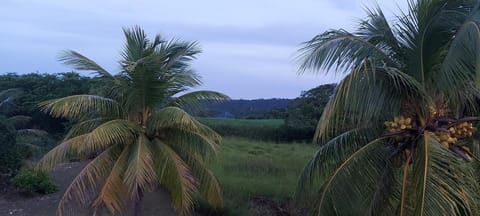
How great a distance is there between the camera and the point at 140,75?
14695 millimetres

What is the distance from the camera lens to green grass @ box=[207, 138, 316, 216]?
22.0 meters

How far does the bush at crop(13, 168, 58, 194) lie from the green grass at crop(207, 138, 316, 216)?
622cm

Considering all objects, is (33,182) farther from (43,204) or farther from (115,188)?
(115,188)

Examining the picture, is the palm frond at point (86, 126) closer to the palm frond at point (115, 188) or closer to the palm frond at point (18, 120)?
the palm frond at point (115, 188)

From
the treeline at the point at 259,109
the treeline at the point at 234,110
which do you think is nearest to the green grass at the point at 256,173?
the treeline at the point at 259,109

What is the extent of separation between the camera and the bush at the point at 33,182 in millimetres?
22656

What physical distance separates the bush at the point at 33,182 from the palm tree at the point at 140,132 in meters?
8.00

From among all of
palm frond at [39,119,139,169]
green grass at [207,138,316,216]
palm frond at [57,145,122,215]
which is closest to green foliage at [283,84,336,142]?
green grass at [207,138,316,216]

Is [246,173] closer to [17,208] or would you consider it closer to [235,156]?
[235,156]

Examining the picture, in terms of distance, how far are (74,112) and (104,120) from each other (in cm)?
92

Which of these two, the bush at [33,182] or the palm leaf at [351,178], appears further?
the bush at [33,182]

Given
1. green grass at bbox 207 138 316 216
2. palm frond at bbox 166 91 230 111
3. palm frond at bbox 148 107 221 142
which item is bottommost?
green grass at bbox 207 138 316 216

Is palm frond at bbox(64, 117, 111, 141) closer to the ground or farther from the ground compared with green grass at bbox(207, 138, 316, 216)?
farther from the ground

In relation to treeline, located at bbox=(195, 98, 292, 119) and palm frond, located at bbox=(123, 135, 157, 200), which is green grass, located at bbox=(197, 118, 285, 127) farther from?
palm frond, located at bbox=(123, 135, 157, 200)
